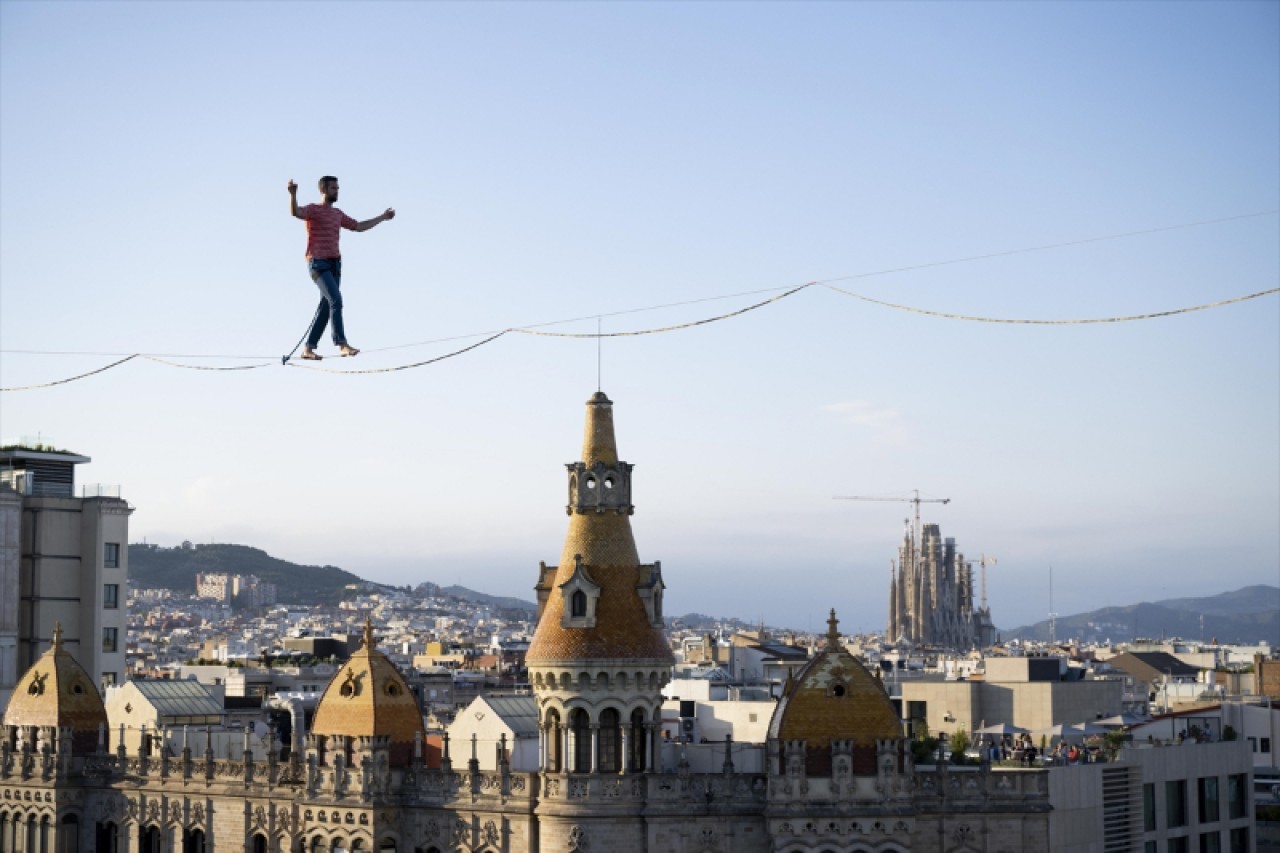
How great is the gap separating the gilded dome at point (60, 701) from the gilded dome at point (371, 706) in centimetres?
1630

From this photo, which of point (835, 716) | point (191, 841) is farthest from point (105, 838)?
point (835, 716)

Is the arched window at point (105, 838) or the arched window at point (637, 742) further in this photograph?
the arched window at point (105, 838)

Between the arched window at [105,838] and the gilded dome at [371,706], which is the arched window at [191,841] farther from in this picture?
the gilded dome at [371,706]

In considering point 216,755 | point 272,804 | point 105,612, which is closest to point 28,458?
point 105,612

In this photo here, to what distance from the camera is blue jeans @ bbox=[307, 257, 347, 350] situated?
39.6 metres

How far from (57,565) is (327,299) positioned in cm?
8432

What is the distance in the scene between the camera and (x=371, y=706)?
260 ft

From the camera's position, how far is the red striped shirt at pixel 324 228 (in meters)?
39.2

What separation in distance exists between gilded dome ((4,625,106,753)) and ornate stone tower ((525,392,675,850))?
86.5 ft

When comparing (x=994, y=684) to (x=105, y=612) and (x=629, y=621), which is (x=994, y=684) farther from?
(x=629, y=621)

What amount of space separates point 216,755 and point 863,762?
37494 millimetres

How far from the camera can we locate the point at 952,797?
74.8m

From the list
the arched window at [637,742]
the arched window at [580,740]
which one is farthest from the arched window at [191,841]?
the arched window at [637,742]

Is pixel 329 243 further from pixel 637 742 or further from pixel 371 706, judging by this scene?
pixel 371 706
